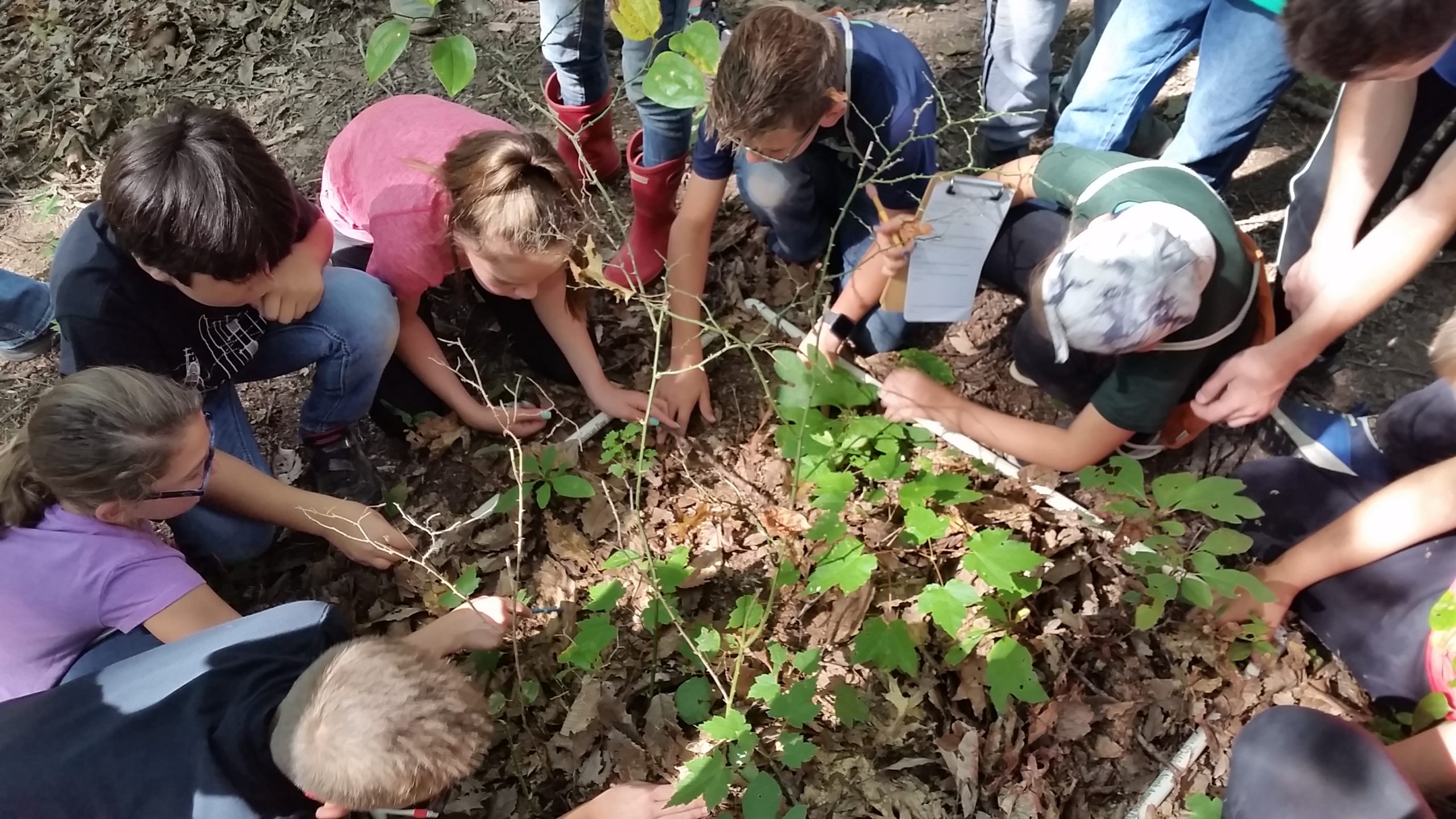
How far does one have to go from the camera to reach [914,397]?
2111 millimetres

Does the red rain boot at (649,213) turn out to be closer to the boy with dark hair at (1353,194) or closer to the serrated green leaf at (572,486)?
the serrated green leaf at (572,486)

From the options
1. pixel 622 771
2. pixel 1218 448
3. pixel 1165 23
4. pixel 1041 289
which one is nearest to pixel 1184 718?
pixel 1218 448

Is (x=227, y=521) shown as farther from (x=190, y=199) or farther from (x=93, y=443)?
(x=190, y=199)

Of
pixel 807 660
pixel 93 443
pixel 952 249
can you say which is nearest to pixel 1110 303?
pixel 952 249

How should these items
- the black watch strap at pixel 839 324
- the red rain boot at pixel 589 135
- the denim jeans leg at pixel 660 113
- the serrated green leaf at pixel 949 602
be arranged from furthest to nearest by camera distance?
1. the red rain boot at pixel 589 135
2. the denim jeans leg at pixel 660 113
3. the black watch strap at pixel 839 324
4. the serrated green leaf at pixel 949 602

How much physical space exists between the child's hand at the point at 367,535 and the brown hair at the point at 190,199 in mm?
638

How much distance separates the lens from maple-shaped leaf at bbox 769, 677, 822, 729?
1.61 meters

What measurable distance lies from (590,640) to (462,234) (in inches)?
38.7

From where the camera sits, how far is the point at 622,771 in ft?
6.14

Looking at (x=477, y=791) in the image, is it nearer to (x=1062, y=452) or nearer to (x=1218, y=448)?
(x=1062, y=452)

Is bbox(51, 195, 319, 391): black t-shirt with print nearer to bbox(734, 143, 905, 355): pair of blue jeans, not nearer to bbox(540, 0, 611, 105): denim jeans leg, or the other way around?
bbox(540, 0, 611, 105): denim jeans leg

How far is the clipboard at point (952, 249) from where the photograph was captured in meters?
2.04

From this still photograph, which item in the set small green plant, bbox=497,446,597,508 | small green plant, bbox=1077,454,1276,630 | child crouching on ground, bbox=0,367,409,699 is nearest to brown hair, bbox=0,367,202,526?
child crouching on ground, bbox=0,367,409,699

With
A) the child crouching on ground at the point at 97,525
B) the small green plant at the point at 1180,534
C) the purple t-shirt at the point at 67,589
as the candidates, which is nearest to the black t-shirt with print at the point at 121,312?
the child crouching on ground at the point at 97,525
